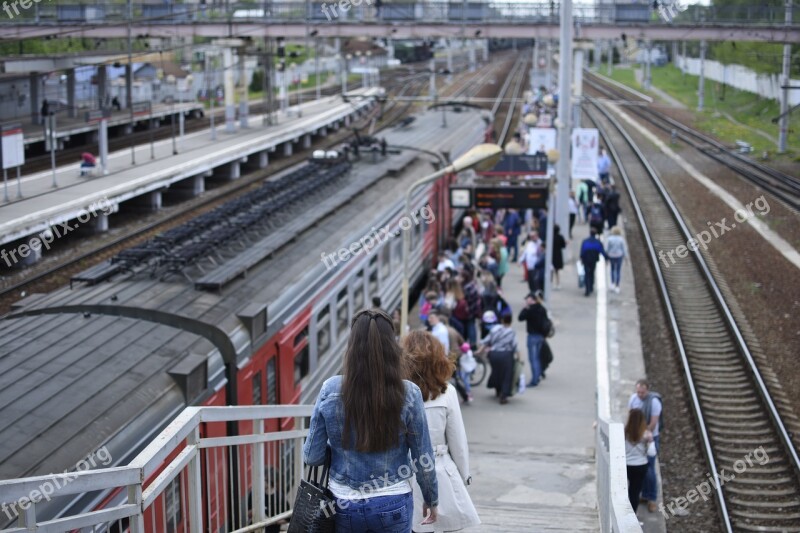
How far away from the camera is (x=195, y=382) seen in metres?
8.98

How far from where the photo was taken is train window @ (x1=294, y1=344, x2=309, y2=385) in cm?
1194

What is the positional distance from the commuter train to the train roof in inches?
0.4

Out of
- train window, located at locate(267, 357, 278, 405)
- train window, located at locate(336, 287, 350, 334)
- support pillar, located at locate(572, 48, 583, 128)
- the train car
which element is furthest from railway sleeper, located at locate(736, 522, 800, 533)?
support pillar, located at locate(572, 48, 583, 128)

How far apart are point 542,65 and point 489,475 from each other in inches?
2176

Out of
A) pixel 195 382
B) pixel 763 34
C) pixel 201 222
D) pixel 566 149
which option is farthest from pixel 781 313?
pixel 763 34

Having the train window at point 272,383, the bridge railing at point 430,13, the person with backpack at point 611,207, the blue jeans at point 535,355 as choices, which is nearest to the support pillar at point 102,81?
the bridge railing at point 430,13

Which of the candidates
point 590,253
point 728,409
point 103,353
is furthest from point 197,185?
point 103,353

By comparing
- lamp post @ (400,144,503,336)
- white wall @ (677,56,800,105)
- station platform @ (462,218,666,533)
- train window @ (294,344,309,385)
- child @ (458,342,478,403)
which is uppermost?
white wall @ (677,56,800,105)

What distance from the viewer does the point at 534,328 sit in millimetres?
15352

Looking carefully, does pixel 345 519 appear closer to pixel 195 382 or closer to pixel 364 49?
pixel 195 382

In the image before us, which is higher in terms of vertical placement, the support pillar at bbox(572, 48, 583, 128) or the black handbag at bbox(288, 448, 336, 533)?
the support pillar at bbox(572, 48, 583, 128)

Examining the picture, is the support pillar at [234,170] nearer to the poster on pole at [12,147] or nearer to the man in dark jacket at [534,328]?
the poster on pole at [12,147]

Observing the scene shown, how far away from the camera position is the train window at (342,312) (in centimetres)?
1421

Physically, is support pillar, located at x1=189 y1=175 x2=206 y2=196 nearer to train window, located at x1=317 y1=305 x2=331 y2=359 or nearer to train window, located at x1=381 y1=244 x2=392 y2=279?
train window, located at x1=381 y1=244 x2=392 y2=279
